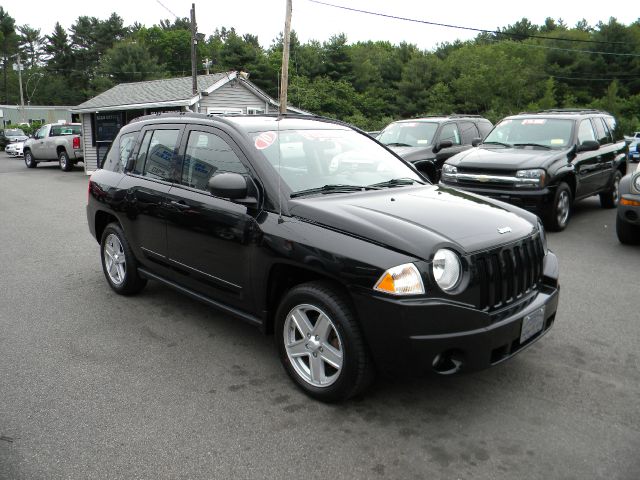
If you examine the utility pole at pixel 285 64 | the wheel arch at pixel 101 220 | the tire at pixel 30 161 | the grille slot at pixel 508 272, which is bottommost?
the tire at pixel 30 161

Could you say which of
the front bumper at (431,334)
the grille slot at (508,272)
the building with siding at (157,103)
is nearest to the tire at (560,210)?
the grille slot at (508,272)

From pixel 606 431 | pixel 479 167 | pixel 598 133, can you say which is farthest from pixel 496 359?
pixel 598 133

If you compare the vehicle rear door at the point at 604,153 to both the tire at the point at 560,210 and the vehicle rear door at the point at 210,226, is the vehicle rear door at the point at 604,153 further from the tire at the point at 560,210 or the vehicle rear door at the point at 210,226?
the vehicle rear door at the point at 210,226

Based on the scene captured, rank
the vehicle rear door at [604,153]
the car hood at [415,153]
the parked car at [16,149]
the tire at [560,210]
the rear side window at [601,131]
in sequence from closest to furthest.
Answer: the tire at [560,210] → the vehicle rear door at [604,153] → the rear side window at [601,131] → the car hood at [415,153] → the parked car at [16,149]

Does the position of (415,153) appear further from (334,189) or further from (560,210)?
(334,189)

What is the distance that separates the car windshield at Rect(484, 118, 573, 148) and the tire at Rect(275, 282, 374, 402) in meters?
7.32

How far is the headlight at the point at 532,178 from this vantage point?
838 centimetres

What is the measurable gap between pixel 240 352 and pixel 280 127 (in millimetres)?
1775

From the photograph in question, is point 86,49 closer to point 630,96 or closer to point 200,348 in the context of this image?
point 630,96

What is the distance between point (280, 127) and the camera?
4371 millimetres

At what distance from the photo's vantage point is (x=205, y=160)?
14.2ft

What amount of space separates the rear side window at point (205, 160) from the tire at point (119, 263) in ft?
4.22

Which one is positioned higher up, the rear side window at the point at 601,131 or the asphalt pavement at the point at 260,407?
the rear side window at the point at 601,131

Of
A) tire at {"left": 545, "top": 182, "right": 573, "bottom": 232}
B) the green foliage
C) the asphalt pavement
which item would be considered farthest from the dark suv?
the green foliage
